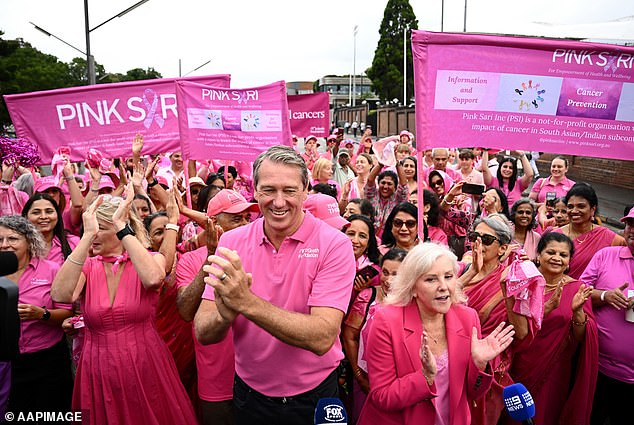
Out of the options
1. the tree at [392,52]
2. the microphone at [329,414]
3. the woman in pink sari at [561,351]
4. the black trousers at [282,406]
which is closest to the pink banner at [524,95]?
the woman in pink sari at [561,351]

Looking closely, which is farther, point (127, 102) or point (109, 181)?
point (127, 102)

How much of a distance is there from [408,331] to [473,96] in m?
2.41

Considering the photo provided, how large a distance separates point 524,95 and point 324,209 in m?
1.88

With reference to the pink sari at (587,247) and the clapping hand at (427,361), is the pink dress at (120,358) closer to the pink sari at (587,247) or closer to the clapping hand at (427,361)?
the clapping hand at (427,361)

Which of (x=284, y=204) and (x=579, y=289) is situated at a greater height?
(x=284, y=204)

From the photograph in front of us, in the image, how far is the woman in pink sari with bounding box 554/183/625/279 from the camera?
4418 mm

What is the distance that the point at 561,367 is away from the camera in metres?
3.73

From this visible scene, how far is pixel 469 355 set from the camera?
2621 millimetres

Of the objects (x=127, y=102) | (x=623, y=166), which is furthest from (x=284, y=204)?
(x=623, y=166)

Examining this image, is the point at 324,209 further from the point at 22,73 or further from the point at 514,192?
the point at 22,73

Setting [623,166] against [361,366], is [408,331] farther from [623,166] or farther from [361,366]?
[623,166]

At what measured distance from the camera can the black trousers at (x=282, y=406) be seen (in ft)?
7.49

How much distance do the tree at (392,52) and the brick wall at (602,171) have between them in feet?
120

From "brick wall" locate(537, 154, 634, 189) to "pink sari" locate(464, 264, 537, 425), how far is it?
58.3 feet
